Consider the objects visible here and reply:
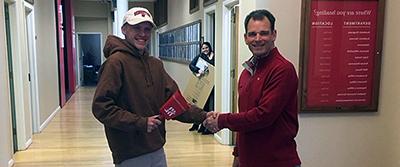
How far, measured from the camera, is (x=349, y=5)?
2.87 m

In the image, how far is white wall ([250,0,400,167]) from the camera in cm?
288

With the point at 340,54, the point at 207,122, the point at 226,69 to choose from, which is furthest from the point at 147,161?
the point at 226,69

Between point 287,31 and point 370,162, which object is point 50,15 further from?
point 370,162

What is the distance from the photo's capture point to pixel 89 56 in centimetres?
1392

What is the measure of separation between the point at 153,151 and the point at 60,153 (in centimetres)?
301

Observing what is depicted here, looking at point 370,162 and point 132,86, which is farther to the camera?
point 370,162

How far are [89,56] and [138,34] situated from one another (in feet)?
41.7

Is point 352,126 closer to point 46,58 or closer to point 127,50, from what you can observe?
point 127,50

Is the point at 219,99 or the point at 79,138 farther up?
the point at 219,99

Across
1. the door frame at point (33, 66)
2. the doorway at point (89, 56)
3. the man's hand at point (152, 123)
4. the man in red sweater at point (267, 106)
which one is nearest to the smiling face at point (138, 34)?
the man's hand at point (152, 123)

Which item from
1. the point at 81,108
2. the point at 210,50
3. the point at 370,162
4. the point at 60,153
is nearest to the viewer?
the point at 370,162

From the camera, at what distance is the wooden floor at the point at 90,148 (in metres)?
4.12

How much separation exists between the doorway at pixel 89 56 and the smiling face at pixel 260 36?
12.4 metres

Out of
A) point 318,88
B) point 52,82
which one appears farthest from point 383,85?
point 52,82
